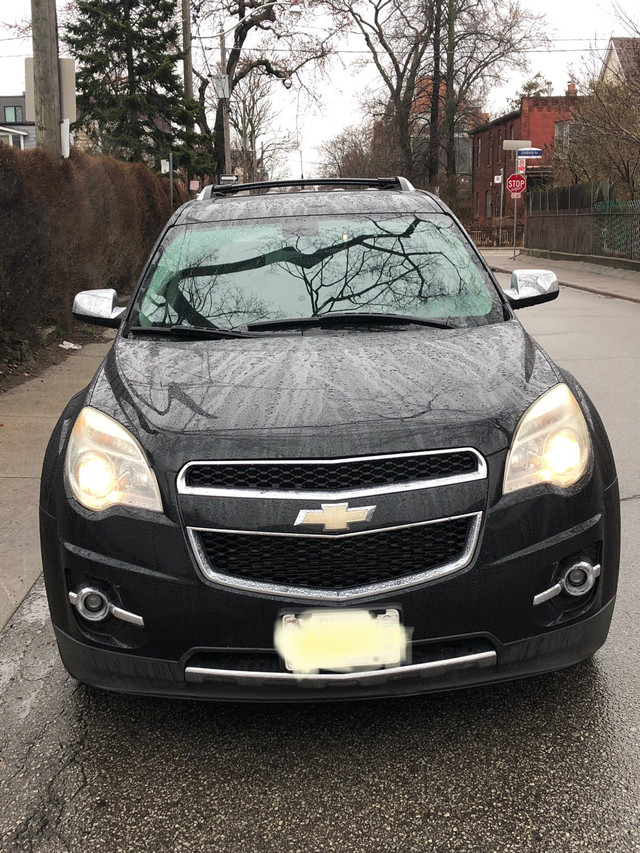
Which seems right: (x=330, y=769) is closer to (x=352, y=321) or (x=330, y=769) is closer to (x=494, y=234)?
(x=352, y=321)

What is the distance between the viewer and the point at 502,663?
8.31ft

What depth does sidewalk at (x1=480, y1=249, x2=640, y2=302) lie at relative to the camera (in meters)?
19.3

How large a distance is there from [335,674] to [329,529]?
41 cm

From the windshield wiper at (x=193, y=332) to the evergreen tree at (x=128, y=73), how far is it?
27670 mm

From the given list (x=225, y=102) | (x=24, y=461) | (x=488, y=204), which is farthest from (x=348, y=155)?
(x=24, y=461)

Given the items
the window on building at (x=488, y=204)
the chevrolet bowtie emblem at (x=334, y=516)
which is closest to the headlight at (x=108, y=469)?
the chevrolet bowtie emblem at (x=334, y=516)

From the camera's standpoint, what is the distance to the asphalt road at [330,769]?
91.7 inches

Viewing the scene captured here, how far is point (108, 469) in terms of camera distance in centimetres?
261

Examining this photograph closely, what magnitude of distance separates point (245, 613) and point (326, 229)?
7.04 feet

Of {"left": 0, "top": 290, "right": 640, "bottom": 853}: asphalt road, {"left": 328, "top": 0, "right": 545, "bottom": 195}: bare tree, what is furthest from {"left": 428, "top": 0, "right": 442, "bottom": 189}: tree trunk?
{"left": 0, "top": 290, "right": 640, "bottom": 853}: asphalt road

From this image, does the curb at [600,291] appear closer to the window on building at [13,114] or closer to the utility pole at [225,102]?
the utility pole at [225,102]

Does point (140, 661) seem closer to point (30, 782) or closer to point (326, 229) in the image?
point (30, 782)

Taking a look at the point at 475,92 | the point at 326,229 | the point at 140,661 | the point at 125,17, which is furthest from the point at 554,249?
the point at 140,661

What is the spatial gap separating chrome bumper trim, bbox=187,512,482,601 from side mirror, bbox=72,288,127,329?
164 cm
